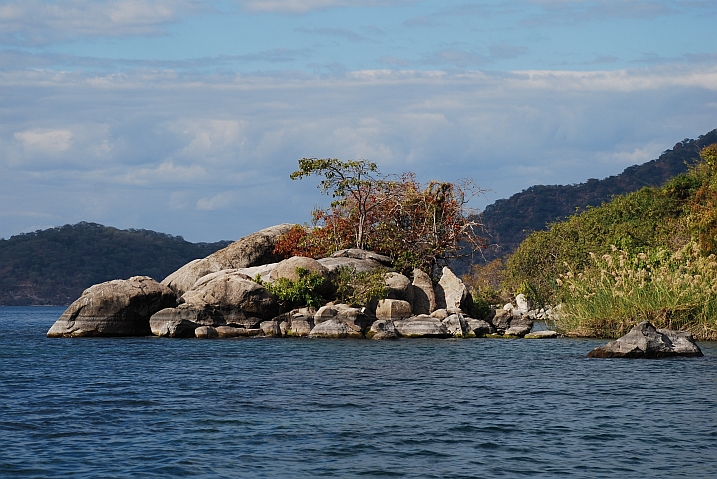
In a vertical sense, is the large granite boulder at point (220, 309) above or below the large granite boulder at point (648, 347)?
above

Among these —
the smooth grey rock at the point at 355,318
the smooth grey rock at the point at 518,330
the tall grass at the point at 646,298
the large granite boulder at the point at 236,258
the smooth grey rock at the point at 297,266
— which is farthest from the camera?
the large granite boulder at the point at 236,258

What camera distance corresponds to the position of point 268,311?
39.7 m

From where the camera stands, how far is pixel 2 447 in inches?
594

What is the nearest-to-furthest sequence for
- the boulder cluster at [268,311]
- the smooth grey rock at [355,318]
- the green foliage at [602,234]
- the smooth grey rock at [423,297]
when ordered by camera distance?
the smooth grey rock at [355,318] < the boulder cluster at [268,311] < the smooth grey rock at [423,297] < the green foliage at [602,234]

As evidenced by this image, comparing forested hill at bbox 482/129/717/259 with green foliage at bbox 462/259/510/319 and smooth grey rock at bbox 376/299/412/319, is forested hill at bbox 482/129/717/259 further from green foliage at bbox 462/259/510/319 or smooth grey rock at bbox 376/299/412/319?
smooth grey rock at bbox 376/299/412/319

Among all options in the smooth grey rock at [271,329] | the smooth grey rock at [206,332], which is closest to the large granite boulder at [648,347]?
the smooth grey rock at [271,329]

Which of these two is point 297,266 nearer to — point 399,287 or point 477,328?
point 399,287

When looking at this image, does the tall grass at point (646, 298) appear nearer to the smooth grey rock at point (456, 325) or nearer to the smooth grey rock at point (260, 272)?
the smooth grey rock at point (456, 325)

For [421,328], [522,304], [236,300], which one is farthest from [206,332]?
[522,304]

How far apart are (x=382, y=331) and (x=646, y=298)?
34.3ft

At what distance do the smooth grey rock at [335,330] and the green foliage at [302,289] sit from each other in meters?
2.13

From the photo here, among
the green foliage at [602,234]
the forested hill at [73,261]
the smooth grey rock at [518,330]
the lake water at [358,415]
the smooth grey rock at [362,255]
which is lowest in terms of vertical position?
the lake water at [358,415]

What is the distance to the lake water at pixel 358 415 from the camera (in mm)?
13812

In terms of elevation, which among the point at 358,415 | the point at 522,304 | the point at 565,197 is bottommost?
the point at 358,415
